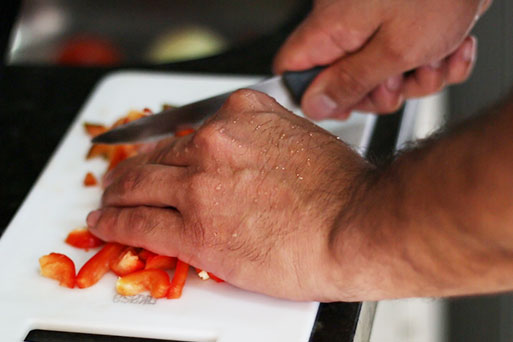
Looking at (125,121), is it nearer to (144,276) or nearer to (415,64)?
(144,276)

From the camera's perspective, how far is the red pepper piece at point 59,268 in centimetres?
122

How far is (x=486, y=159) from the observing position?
0.89m

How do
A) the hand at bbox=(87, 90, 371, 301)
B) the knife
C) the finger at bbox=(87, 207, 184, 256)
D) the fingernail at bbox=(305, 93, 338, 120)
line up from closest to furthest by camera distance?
the hand at bbox=(87, 90, 371, 301), the finger at bbox=(87, 207, 184, 256), the knife, the fingernail at bbox=(305, 93, 338, 120)

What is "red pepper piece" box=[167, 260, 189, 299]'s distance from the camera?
1.19m

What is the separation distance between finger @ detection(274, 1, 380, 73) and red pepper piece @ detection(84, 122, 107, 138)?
377 mm

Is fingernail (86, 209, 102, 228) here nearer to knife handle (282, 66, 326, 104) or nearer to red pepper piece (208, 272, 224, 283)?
red pepper piece (208, 272, 224, 283)

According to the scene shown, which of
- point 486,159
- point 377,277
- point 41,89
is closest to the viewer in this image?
point 486,159

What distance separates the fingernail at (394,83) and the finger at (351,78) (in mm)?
56

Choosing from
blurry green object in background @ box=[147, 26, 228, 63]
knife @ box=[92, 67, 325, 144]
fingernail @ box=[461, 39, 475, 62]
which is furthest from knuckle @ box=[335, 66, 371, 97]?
blurry green object in background @ box=[147, 26, 228, 63]

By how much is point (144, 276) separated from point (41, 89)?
2.77ft

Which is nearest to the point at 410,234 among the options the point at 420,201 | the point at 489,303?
the point at 420,201

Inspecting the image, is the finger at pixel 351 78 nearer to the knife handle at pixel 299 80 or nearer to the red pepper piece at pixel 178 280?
the knife handle at pixel 299 80

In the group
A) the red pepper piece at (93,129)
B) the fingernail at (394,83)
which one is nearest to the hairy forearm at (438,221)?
the fingernail at (394,83)

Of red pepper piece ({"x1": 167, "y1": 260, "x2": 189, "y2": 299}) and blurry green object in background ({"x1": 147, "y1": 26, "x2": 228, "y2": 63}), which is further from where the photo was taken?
blurry green object in background ({"x1": 147, "y1": 26, "x2": 228, "y2": 63})
